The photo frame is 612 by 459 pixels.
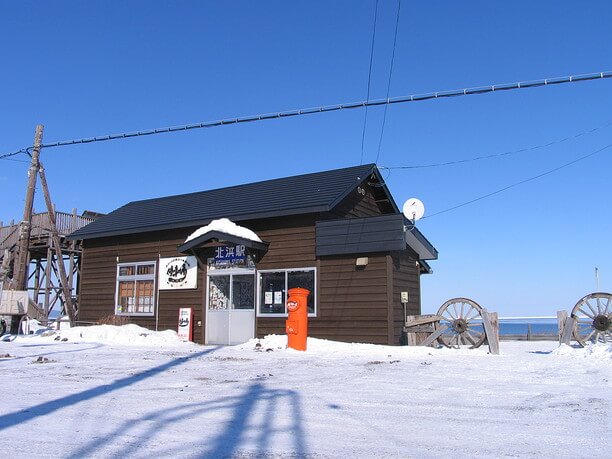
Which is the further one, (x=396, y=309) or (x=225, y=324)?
(x=225, y=324)

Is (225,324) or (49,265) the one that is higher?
(49,265)

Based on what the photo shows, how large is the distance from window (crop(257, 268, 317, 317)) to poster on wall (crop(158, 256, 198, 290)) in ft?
8.29

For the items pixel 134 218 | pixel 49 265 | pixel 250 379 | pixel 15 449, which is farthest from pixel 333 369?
pixel 49 265

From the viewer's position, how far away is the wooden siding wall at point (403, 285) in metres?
15.0

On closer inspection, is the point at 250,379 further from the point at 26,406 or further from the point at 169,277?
the point at 169,277

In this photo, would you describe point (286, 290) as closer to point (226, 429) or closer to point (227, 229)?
point (227, 229)

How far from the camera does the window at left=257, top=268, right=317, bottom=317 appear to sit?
15.8 meters

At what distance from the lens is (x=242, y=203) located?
714 inches

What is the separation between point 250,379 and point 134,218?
13.2 m

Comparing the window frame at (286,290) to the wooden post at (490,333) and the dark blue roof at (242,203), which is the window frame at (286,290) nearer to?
the dark blue roof at (242,203)

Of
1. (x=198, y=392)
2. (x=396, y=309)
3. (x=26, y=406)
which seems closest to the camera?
(x=26, y=406)

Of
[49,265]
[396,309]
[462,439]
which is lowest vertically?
[462,439]

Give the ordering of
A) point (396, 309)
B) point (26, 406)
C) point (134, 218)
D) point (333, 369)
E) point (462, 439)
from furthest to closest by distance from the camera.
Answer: point (134, 218)
point (396, 309)
point (333, 369)
point (26, 406)
point (462, 439)

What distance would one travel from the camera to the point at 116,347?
49.6 feet
